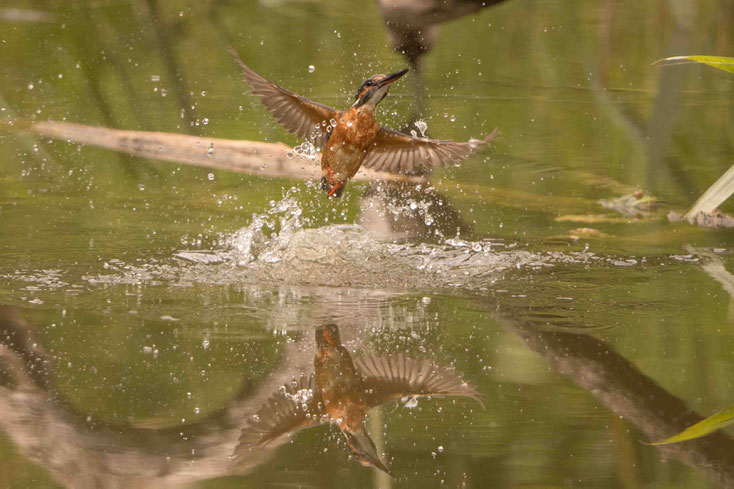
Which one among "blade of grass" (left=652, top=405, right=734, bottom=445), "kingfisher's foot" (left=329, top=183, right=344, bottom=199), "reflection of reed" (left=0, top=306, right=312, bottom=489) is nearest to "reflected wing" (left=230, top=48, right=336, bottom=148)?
"kingfisher's foot" (left=329, top=183, right=344, bottom=199)

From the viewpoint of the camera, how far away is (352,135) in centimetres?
195

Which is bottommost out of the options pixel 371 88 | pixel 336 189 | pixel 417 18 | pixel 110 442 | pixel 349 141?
pixel 110 442

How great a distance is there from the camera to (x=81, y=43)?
3170 mm

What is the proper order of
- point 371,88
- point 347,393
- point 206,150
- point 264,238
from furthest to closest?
point 206,150 → point 264,238 → point 371,88 → point 347,393

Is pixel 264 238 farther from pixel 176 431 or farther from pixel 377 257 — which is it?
pixel 176 431

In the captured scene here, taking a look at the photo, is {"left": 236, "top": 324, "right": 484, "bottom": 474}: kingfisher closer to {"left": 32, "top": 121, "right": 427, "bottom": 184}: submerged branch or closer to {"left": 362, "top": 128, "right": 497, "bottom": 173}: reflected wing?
{"left": 362, "top": 128, "right": 497, "bottom": 173}: reflected wing

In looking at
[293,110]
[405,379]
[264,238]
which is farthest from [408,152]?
[405,379]

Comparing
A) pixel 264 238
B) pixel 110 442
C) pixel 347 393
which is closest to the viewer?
pixel 110 442

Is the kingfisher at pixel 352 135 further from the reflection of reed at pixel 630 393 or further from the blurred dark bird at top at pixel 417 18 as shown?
the blurred dark bird at top at pixel 417 18

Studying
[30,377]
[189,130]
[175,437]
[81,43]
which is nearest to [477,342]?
[175,437]

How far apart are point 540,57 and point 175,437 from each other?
8.01 ft

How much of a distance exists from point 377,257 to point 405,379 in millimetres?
847

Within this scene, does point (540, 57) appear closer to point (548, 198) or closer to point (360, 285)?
point (548, 198)

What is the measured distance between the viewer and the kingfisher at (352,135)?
6.23 ft
